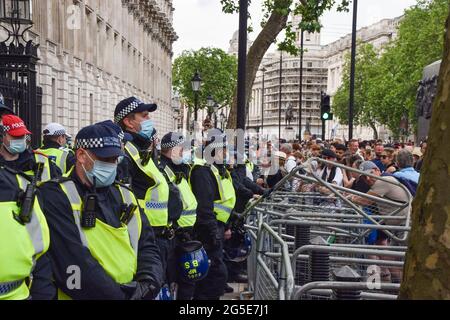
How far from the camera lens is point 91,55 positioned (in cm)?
3203

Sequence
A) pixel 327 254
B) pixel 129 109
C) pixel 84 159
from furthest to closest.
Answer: pixel 129 109 < pixel 327 254 < pixel 84 159

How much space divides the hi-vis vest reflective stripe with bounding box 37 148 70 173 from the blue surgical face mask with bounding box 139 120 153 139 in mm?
2467

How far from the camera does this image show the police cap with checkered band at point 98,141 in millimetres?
3936

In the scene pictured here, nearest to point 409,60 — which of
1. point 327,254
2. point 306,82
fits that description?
point 327,254

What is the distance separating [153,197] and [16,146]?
1.62 meters

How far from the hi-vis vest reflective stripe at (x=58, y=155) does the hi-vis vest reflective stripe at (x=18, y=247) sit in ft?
16.4

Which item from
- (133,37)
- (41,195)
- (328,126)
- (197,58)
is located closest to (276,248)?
(41,195)

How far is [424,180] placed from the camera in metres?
2.22

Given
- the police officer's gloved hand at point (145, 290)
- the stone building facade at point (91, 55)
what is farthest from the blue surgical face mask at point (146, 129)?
the stone building facade at point (91, 55)

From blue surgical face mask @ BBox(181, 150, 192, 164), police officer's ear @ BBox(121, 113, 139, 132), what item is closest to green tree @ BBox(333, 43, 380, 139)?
blue surgical face mask @ BBox(181, 150, 192, 164)

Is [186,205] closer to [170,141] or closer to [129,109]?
[170,141]

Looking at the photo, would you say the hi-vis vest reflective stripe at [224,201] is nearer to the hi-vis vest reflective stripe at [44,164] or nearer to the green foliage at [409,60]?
the hi-vis vest reflective stripe at [44,164]

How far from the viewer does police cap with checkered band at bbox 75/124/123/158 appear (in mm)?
3936

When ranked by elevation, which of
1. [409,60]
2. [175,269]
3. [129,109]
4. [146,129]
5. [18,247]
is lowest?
[175,269]
